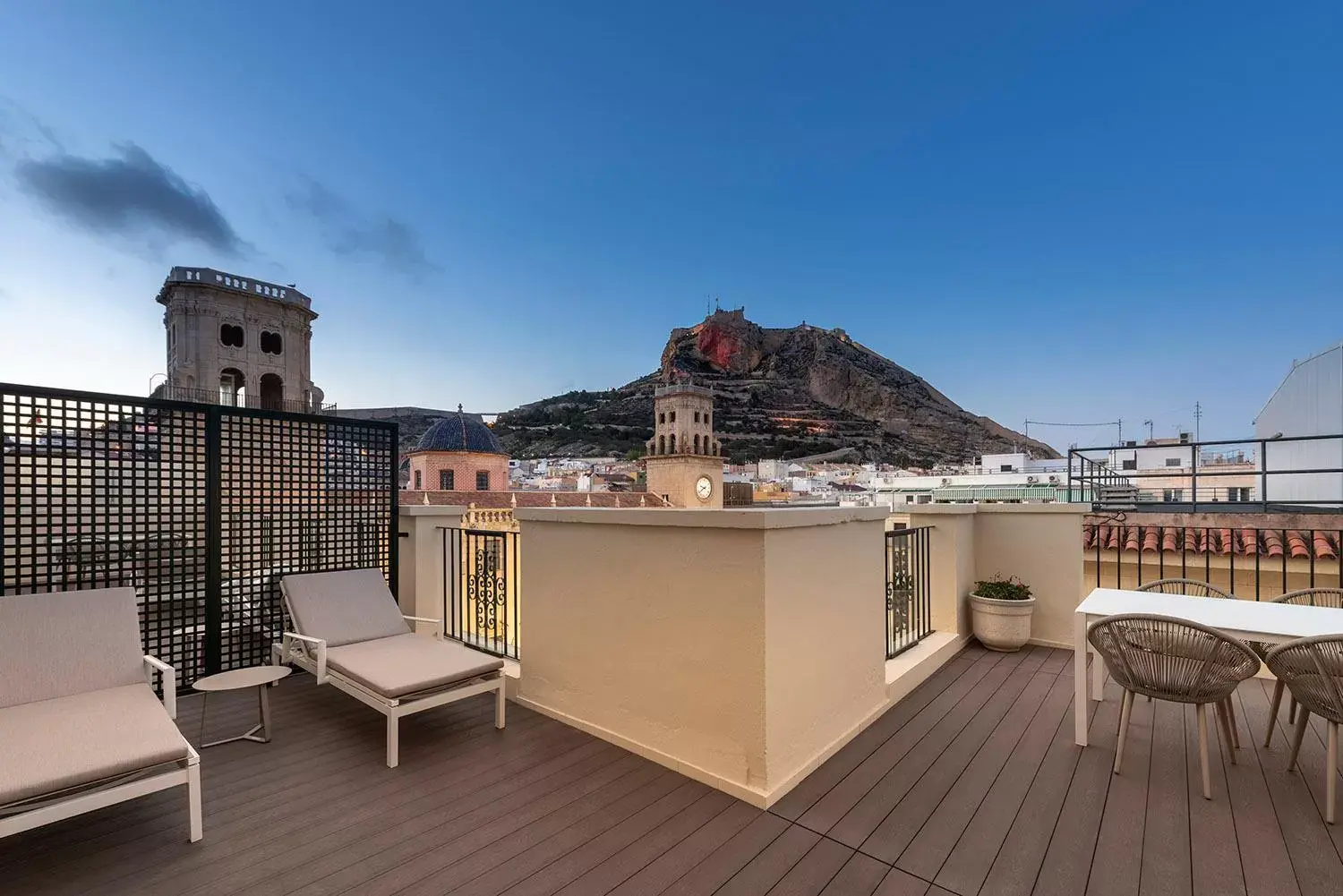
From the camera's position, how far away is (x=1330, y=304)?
85.6ft

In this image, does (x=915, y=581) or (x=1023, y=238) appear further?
(x=1023, y=238)

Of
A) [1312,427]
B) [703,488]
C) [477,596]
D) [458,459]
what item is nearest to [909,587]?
[477,596]

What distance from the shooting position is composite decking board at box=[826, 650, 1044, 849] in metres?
2.12

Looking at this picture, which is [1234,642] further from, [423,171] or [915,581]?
[423,171]

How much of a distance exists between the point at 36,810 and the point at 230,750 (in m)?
1.07

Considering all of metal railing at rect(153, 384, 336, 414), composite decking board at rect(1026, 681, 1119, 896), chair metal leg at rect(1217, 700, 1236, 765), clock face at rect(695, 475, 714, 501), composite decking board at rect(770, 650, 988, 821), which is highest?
metal railing at rect(153, 384, 336, 414)

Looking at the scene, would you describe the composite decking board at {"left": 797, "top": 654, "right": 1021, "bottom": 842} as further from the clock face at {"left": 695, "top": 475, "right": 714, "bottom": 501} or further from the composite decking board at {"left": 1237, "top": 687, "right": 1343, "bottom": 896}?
the clock face at {"left": 695, "top": 475, "right": 714, "bottom": 501}

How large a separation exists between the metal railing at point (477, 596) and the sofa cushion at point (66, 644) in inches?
72.1

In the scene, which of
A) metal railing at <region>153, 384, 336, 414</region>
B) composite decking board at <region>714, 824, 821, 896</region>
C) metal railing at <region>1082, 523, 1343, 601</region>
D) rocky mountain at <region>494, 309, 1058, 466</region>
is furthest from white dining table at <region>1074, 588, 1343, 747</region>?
rocky mountain at <region>494, 309, 1058, 466</region>

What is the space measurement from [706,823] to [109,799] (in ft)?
7.03

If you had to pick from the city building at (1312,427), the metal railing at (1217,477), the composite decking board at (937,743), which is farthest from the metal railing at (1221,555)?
the city building at (1312,427)

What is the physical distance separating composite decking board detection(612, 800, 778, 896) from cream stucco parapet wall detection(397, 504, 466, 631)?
3091 millimetres

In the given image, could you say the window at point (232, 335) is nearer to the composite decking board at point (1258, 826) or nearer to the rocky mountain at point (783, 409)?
the rocky mountain at point (783, 409)

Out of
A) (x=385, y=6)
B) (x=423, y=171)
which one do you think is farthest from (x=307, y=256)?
(x=385, y=6)
